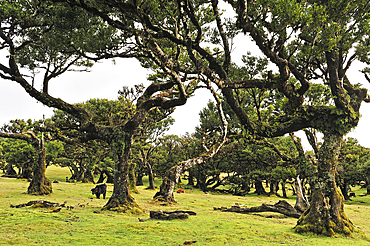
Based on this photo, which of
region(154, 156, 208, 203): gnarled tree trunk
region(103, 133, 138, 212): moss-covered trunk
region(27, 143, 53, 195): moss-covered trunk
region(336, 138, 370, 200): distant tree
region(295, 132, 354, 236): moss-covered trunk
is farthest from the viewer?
region(336, 138, 370, 200): distant tree

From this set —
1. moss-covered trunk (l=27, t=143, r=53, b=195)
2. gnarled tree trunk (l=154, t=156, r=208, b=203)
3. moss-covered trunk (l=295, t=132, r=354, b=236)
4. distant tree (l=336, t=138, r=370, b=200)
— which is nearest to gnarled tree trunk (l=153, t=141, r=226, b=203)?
gnarled tree trunk (l=154, t=156, r=208, b=203)

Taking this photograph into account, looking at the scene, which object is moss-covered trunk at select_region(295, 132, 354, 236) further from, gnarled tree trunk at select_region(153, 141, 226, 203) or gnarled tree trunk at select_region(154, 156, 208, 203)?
gnarled tree trunk at select_region(154, 156, 208, 203)

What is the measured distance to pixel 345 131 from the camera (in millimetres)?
10359

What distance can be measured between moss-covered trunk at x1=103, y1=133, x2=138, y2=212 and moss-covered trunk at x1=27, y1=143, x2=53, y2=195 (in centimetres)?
827

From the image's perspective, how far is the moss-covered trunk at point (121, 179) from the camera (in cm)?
1275

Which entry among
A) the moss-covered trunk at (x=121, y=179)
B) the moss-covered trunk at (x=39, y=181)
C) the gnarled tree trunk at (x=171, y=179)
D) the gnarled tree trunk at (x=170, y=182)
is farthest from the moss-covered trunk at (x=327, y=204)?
the moss-covered trunk at (x=39, y=181)

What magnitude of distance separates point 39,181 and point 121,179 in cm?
892

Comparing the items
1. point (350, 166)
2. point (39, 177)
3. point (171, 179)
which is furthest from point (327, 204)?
point (350, 166)

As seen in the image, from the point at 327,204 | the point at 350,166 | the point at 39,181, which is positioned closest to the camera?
the point at 327,204

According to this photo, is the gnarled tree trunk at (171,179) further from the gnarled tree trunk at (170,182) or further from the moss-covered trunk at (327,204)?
the moss-covered trunk at (327,204)

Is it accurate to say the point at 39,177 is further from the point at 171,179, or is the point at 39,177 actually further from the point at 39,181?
the point at 171,179

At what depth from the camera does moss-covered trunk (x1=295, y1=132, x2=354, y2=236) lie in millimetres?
9344

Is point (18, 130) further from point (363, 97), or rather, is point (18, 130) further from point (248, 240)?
point (363, 97)

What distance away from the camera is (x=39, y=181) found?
1803 cm
